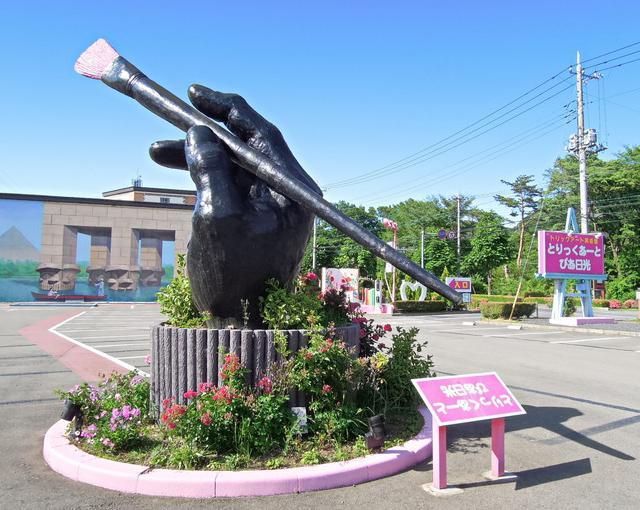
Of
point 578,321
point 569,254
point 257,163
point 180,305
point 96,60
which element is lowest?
point 578,321

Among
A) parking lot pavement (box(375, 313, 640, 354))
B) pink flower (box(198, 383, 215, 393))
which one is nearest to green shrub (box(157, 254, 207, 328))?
pink flower (box(198, 383, 215, 393))

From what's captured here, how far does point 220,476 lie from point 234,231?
2134mm

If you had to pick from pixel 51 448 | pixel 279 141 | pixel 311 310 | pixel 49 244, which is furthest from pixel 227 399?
pixel 49 244

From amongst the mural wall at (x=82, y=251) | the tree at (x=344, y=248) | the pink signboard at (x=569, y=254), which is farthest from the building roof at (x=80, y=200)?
the pink signboard at (x=569, y=254)

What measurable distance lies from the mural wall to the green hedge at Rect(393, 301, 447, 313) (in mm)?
19630

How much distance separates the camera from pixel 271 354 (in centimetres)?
460

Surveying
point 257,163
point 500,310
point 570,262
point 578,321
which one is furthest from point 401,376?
point 500,310

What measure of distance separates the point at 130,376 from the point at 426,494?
3.24 m

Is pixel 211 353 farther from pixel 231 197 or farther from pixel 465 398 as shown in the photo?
pixel 465 398

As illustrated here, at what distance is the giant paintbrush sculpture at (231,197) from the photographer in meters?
4.79

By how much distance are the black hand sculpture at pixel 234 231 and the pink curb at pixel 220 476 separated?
1656mm

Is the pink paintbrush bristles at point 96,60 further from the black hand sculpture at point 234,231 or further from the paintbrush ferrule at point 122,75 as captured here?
the black hand sculpture at point 234,231

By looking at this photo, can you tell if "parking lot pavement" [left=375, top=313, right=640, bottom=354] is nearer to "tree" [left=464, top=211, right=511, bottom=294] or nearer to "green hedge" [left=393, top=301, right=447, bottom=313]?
"green hedge" [left=393, top=301, right=447, bottom=313]

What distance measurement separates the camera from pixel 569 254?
2086 cm
